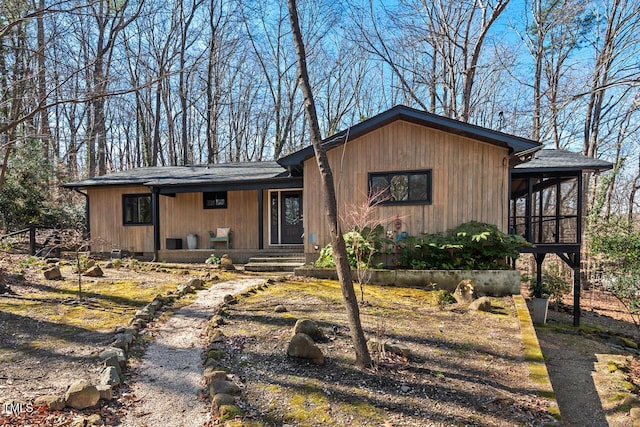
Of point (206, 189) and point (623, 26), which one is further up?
point (623, 26)

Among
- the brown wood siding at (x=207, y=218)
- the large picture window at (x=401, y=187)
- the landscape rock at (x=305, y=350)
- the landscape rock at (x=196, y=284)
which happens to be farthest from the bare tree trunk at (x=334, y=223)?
the brown wood siding at (x=207, y=218)

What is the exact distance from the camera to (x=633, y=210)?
19.0 meters

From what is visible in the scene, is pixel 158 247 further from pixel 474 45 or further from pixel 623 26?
pixel 623 26

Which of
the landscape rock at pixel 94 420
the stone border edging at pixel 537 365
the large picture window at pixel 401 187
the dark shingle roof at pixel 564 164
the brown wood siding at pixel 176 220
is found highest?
the dark shingle roof at pixel 564 164

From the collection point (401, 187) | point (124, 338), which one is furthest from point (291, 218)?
point (124, 338)

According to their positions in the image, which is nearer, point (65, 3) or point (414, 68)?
point (65, 3)

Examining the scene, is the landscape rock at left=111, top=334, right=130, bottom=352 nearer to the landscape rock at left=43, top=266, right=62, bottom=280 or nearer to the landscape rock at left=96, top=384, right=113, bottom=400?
the landscape rock at left=96, top=384, right=113, bottom=400

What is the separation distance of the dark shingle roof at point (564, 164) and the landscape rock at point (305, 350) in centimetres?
812

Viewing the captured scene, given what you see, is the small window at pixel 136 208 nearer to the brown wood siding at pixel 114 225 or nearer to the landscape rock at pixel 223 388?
the brown wood siding at pixel 114 225

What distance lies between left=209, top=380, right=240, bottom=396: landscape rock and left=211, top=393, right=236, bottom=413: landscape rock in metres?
0.11

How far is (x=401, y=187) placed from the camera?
30.0 ft

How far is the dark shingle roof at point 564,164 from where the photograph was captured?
8.59 metres

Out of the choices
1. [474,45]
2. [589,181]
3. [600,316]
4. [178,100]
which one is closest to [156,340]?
[600,316]

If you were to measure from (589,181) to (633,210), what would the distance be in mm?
4908
